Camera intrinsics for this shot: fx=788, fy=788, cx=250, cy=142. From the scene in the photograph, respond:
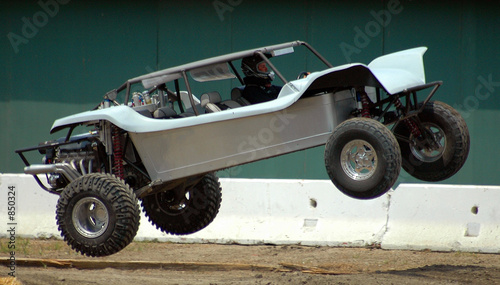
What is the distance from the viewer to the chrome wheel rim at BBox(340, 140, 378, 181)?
7289 millimetres

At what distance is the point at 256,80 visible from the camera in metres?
8.11

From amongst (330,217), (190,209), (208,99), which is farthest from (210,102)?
(330,217)

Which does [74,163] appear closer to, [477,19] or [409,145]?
[409,145]

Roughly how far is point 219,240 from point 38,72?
523 cm

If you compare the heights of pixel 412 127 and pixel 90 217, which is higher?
pixel 412 127

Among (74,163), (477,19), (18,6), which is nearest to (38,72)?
(18,6)

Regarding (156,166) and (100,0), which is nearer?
(156,166)

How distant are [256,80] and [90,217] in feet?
7.23

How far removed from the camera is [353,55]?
13.8 metres

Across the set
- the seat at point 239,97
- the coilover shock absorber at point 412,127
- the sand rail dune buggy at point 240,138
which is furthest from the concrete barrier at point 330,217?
the seat at point 239,97

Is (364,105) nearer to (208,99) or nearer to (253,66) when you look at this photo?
(253,66)

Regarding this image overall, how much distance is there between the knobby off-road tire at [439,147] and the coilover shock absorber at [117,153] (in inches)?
112

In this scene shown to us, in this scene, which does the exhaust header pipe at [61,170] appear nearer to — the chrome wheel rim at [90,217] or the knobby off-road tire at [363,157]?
the chrome wheel rim at [90,217]

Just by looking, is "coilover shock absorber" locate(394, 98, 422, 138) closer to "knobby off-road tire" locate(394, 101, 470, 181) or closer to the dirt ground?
"knobby off-road tire" locate(394, 101, 470, 181)
